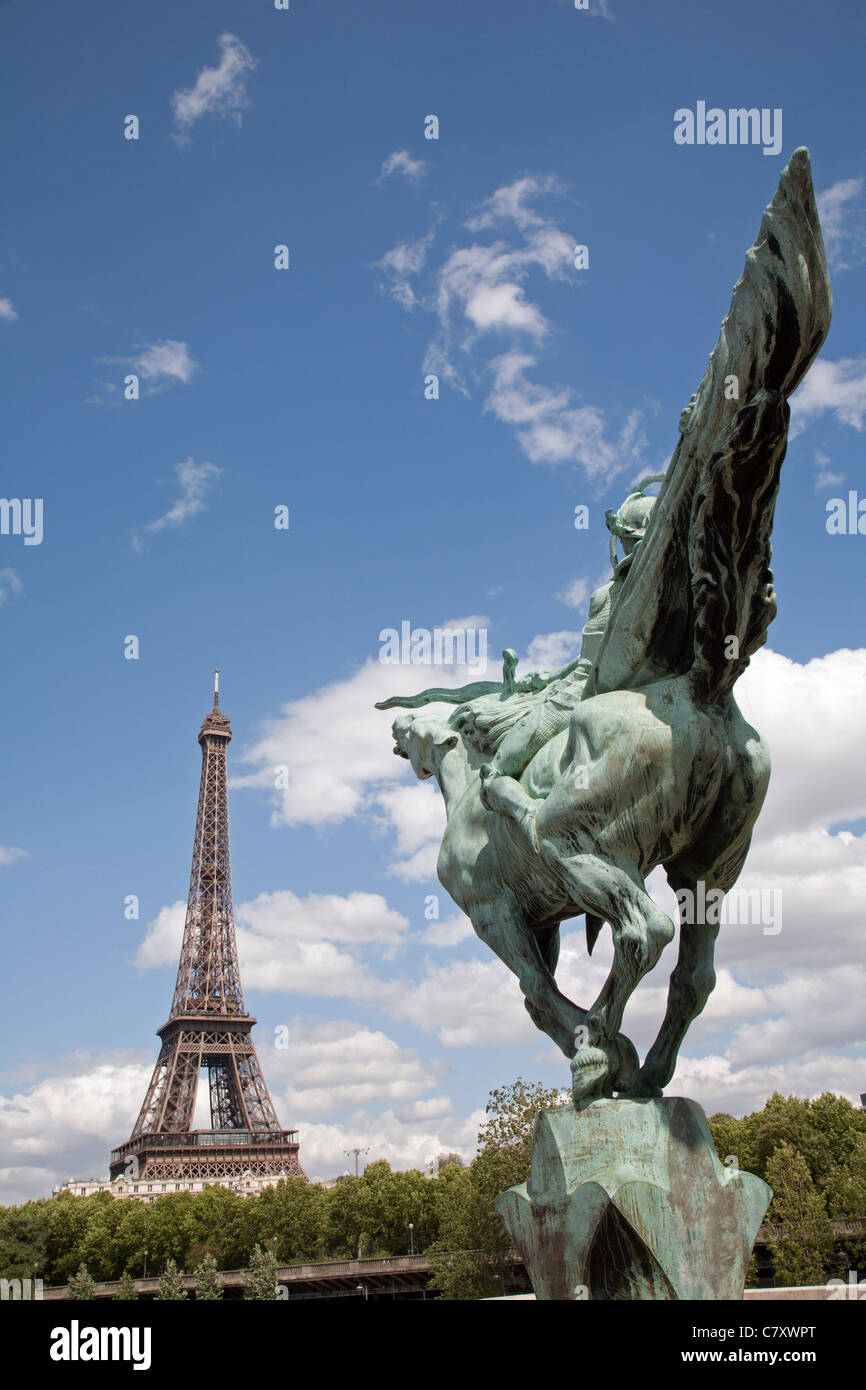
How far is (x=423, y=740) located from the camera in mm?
8594

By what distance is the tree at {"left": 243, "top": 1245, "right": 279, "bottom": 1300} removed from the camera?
4294 cm

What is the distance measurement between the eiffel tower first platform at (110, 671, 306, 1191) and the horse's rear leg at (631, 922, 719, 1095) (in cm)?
6351

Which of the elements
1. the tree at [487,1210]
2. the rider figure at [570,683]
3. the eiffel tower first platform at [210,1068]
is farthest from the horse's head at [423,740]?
the eiffel tower first platform at [210,1068]

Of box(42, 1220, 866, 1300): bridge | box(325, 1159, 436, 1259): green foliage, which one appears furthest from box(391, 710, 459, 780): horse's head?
box(325, 1159, 436, 1259): green foliage

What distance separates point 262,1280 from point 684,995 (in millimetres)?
43139

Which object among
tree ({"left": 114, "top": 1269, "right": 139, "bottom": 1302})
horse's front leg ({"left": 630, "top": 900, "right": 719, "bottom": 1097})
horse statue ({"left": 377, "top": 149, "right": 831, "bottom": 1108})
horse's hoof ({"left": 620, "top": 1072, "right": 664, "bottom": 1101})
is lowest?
tree ({"left": 114, "top": 1269, "right": 139, "bottom": 1302})

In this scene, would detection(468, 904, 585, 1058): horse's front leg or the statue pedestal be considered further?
detection(468, 904, 585, 1058): horse's front leg

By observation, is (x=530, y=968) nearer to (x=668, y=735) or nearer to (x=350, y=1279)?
(x=668, y=735)

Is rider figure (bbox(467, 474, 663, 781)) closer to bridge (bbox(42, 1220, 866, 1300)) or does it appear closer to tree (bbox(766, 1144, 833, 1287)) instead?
tree (bbox(766, 1144, 833, 1287))

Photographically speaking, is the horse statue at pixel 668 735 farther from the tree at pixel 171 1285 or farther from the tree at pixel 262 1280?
the tree at pixel 171 1285

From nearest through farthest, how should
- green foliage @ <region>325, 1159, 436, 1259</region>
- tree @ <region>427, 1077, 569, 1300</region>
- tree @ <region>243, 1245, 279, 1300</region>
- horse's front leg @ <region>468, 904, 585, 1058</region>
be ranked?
1. horse's front leg @ <region>468, 904, 585, 1058</region>
2. tree @ <region>427, 1077, 569, 1300</region>
3. tree @ <region>243, 1245, 279, 1300</region>
4. green foliage @ <region>325, 1159, 436, 1259</region>

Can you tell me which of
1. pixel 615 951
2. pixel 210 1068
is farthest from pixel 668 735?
pixel 210 1068
